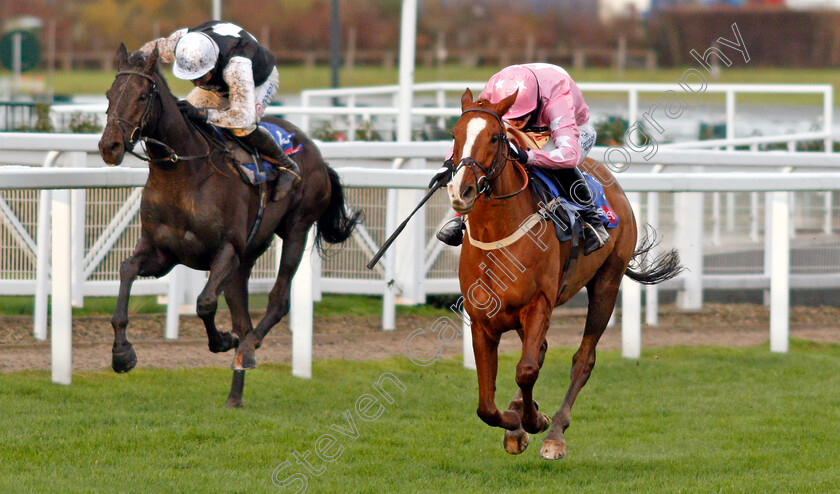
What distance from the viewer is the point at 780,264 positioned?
7715 mm

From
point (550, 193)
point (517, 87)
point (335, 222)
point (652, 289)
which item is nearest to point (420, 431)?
point (550, 193)

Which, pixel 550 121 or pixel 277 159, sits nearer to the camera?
pixel 550 121

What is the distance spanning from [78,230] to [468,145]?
3.79 meters

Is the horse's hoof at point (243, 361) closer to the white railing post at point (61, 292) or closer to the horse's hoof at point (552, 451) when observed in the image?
the white railing post at point (61, 292)

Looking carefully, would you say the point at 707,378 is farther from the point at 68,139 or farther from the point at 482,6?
the point at 482,6

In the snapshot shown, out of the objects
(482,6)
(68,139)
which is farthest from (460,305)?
(482,6)

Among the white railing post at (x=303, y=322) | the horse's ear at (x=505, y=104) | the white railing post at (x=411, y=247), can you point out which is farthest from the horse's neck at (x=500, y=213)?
the white railing post at (x=411, y=247)

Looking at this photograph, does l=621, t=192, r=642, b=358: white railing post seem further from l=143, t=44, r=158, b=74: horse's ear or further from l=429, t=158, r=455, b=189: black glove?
l=143, t=44, r=158, b=74: horse's ear

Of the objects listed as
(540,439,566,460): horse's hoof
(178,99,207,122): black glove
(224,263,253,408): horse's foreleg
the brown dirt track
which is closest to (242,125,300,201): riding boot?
(178,99,207,122): black glove

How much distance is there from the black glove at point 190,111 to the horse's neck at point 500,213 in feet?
5.66

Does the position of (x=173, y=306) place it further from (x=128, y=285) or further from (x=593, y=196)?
(x=593, y=196)

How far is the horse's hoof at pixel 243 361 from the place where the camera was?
5926 mm

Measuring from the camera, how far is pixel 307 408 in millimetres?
6129

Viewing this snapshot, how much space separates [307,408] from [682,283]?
404 centimetres
